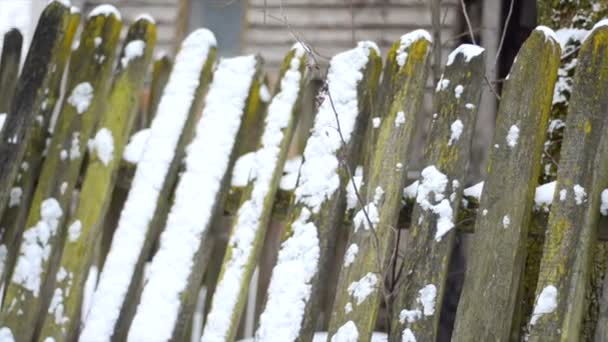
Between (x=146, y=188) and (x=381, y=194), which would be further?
(x=146, y=188)

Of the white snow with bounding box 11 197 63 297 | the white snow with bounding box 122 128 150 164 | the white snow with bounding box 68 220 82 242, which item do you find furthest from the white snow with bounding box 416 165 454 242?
the white snow with bounding box 11 197 63 297

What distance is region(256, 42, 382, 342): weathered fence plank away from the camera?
7.79ft

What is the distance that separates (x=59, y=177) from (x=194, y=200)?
510 mm

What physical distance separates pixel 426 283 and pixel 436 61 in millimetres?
1268

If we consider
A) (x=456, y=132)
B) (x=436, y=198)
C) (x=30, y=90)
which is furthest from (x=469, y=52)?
(x=30, y=90)

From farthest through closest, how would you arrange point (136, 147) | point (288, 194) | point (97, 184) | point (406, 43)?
point (136, 147), point (97, 184), point (288, 194), point (406, 43)

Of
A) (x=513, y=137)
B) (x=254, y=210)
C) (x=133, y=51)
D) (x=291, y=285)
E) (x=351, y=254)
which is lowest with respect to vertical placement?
(x=291, y=285)

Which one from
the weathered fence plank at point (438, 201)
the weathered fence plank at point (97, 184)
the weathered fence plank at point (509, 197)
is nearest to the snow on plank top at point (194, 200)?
the weathered fence plank at point (97, 184)

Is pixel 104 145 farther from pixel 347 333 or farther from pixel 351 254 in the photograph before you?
pixel 347 333

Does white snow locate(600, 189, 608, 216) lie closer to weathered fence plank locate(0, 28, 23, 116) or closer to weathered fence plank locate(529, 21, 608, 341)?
weathered fence plank locate(529, 21, 608, 341)

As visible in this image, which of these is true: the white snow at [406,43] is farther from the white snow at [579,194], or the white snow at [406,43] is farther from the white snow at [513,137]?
the white snow at [579,194]

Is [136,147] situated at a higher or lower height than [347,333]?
higher

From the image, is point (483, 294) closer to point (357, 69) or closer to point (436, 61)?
Answer: point (357, 69)

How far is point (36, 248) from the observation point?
9.02 feet
